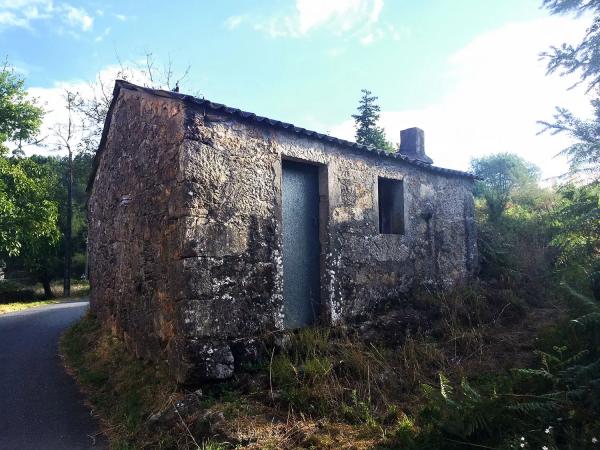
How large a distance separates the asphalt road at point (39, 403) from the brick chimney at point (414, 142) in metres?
9.66

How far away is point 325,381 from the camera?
511 centimetres

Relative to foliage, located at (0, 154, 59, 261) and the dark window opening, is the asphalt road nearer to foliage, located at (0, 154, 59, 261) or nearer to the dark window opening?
the dark window opening

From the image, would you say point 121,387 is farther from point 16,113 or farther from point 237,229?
point 16,113

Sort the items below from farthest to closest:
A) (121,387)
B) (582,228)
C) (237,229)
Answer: (582,228) → (121,387) → (237,229)

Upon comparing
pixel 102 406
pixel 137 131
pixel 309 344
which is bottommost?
pixel 102 406

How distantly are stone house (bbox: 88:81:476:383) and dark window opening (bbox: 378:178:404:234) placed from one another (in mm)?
22

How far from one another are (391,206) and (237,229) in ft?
12.4

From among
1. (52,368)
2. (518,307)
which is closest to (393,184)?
(518,307)

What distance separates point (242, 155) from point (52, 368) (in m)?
5.20

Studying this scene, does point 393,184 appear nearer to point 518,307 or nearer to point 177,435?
point 518,307

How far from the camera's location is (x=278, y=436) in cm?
435

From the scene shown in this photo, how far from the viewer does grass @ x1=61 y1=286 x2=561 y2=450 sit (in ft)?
14.5

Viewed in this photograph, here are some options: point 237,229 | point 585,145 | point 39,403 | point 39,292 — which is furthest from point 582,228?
point 39,292

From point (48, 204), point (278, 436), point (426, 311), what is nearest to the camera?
point (278, 436)
